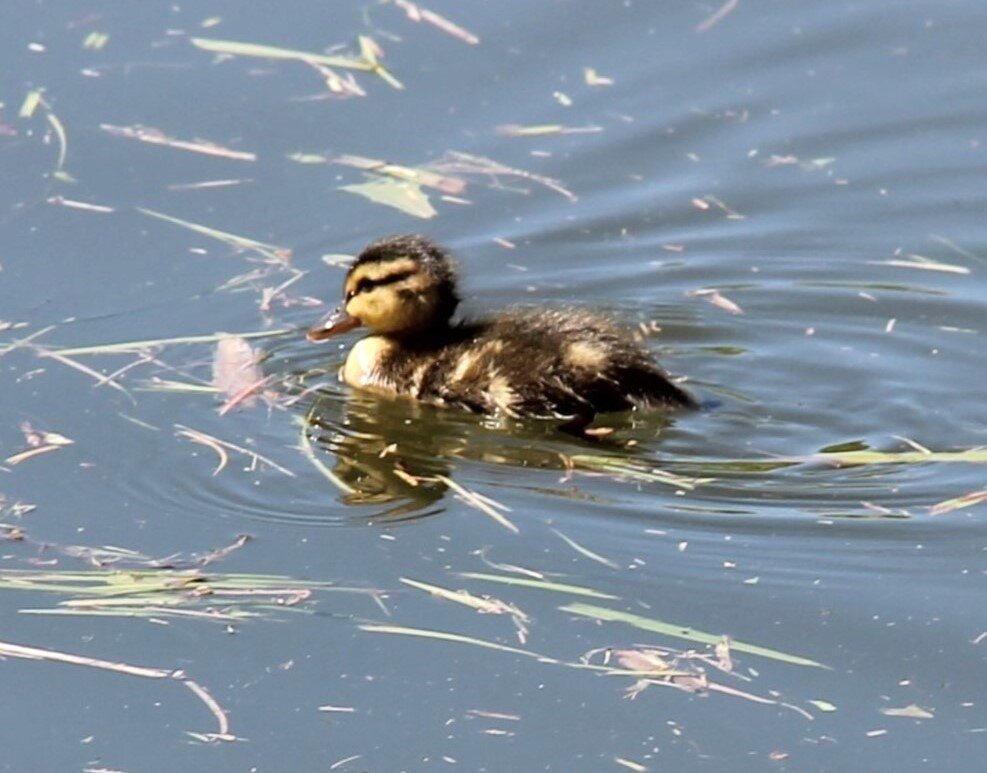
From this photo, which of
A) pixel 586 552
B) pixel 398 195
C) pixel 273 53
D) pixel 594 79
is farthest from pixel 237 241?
pixel 586 552

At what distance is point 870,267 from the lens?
21.9 ft

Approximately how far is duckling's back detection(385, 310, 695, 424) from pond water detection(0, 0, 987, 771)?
0.24ft

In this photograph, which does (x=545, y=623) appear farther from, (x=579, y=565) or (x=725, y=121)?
(x=725, y=121)

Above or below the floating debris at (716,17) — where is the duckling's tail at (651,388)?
below

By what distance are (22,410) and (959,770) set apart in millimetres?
2669

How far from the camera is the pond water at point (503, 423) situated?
14.6ft

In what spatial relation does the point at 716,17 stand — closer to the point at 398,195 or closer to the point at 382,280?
the point at 398,195

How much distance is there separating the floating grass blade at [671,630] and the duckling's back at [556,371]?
1134 millimetres

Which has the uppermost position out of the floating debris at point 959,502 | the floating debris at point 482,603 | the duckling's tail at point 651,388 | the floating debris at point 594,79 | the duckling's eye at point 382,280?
the floating debris at point 594,79

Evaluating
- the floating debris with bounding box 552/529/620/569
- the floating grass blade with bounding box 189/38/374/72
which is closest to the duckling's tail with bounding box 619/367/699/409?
the floating debris with bounding box 552/529/620/569

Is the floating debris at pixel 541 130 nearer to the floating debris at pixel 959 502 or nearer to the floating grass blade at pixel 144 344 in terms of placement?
the floating grass blade at pixel 144 344

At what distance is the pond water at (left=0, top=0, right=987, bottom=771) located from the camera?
175 inches

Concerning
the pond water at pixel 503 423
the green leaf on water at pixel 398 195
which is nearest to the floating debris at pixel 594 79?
the pond water at pixel 503 423

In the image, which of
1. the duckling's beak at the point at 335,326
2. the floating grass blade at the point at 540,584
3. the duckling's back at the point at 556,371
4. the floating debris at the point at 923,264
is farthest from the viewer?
the floating debris at the point at 923,264
